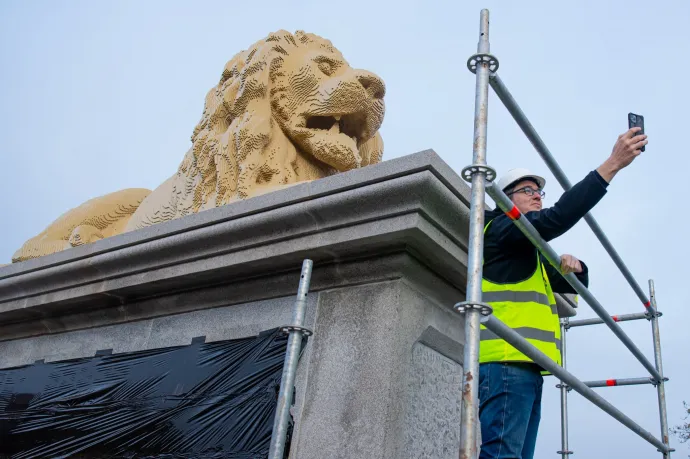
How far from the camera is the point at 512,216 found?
7.96ft

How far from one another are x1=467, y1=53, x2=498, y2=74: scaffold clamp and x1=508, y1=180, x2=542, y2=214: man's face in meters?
0.64

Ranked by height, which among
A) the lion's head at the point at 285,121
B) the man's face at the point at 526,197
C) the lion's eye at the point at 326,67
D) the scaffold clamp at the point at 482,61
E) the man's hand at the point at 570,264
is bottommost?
the man's hand at the point at 570,264

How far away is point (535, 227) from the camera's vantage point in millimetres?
2607

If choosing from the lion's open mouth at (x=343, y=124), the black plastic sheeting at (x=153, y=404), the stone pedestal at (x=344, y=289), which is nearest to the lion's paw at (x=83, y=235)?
the black plastic sheeting at (x=153, y=404)

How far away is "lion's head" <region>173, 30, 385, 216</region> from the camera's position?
4.99 meters

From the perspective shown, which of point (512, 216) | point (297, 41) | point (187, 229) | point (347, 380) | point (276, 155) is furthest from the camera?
point (297, 41)

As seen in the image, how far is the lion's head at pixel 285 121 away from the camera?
499 centimetres

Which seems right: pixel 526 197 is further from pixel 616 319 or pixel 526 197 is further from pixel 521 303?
pixel 616 319

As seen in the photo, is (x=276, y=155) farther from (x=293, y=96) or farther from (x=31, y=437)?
(x=31, y=437)

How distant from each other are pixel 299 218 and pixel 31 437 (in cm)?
218

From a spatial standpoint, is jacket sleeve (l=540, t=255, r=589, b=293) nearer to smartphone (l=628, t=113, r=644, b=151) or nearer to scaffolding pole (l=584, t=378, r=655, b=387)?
smartphone (l=628, t=113, r=644, b=151)

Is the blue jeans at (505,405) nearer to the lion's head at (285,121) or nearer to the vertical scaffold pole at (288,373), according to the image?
the vertical scaffold pole at (288,373)

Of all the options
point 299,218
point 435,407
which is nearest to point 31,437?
point 299,218

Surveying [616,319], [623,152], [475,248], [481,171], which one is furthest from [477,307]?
[616,319]
